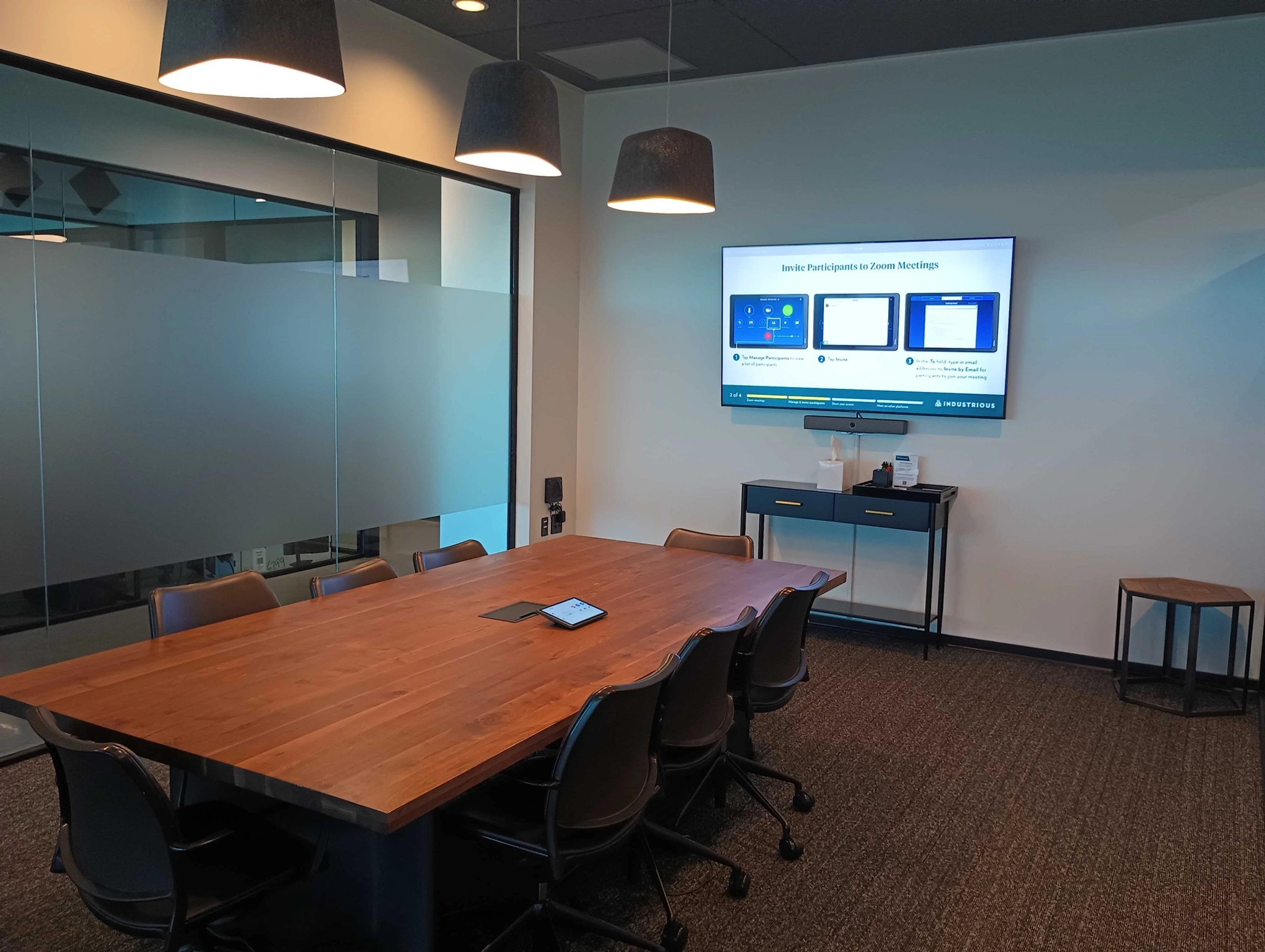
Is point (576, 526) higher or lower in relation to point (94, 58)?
lower

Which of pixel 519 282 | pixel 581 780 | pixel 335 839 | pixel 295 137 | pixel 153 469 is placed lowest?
pixel 335 839

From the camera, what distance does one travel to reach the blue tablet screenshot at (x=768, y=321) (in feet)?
19.6

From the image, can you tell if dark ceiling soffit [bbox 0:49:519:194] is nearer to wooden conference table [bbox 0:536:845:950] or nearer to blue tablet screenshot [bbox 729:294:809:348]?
blue tablet screenshot [bbox 729:294:809:348]

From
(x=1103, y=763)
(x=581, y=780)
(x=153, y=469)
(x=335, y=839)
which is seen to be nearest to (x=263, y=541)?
(x=153, y=469)

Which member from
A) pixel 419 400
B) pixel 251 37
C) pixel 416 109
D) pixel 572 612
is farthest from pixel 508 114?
pixel 419 400

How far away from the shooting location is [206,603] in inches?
123

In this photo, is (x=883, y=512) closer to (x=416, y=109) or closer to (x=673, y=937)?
(x=673, y=937)

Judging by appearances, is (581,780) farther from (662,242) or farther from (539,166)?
(662,242)

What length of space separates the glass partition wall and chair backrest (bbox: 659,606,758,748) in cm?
255

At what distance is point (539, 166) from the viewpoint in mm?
3307

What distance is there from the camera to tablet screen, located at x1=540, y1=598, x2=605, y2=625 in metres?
3.13

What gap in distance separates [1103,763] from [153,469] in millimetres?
4152

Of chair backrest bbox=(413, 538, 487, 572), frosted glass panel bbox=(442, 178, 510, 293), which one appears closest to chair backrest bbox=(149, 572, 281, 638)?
chair backrest bbox=(413, 538, 487, 572)

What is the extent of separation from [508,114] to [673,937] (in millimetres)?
2478
